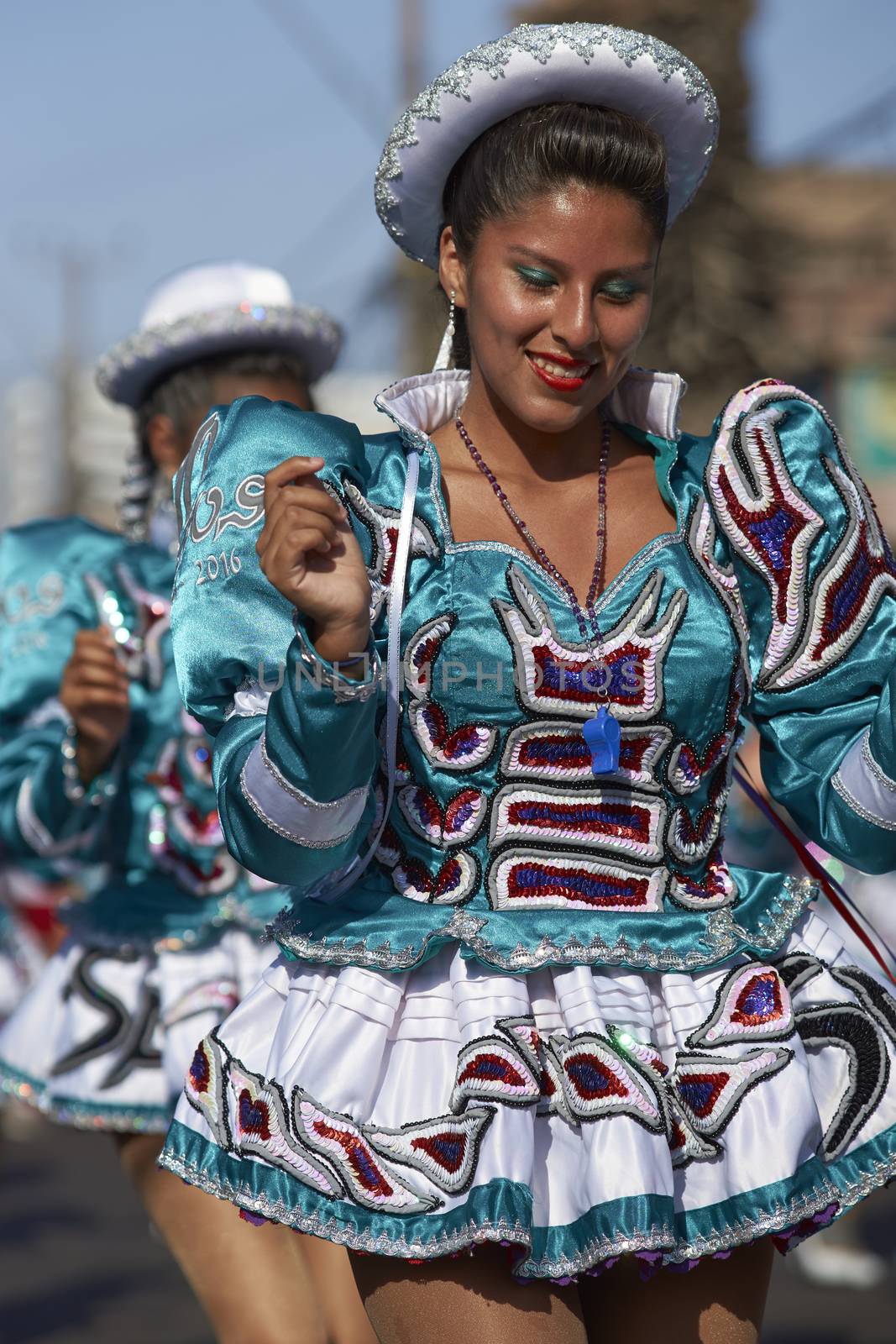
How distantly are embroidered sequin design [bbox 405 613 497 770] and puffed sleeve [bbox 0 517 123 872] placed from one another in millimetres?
1758

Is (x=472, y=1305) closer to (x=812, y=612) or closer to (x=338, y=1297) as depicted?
(x=812, y=612)

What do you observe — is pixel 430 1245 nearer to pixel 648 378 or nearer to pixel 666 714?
pixel 666 714

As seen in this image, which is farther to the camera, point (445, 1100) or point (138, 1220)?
point (138, 1220)

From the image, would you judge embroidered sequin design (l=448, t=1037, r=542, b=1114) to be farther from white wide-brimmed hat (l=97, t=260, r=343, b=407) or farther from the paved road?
the paved road

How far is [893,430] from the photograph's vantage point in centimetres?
1435

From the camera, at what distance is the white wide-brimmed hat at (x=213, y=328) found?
4.40m

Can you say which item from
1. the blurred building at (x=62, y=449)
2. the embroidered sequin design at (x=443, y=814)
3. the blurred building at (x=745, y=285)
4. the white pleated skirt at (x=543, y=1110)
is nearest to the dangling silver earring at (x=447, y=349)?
the embroidered sequin design at (x=443, y=814)

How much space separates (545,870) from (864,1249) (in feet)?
16.9

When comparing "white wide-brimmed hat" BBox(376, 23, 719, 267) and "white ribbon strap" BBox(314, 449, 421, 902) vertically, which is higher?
"white wide-brimmed hat" BBox(376, 23, 719, 267)

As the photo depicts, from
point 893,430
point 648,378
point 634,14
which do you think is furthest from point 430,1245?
point 893,430

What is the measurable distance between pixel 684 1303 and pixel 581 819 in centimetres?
62

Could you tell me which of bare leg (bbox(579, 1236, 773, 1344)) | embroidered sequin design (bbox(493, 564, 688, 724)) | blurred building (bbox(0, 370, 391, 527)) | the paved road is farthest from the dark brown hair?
blurred building (bbox(0, 370, 391, 527))

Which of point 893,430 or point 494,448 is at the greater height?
point 494,448

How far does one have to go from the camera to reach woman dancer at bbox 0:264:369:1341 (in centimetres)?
400
